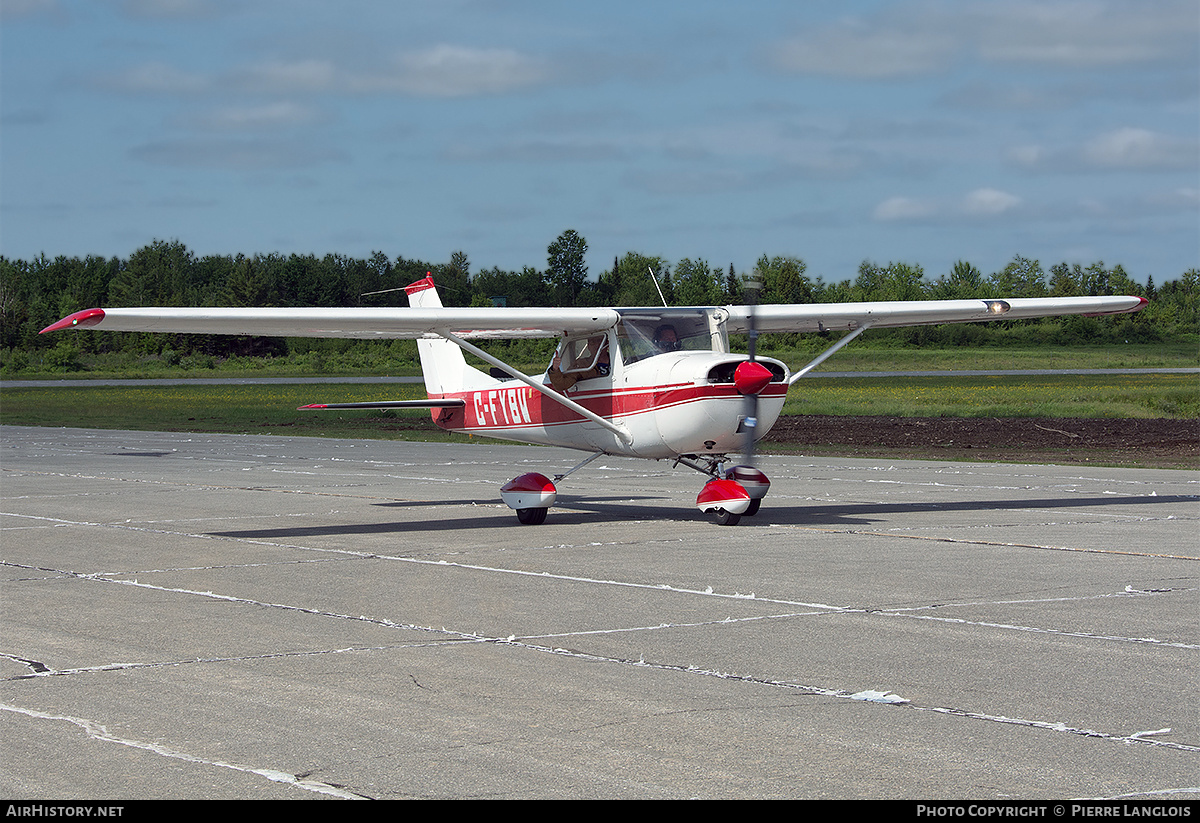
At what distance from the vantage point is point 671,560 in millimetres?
12367

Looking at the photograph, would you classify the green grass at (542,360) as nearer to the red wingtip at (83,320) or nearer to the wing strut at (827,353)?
the wing strut at (827,353)

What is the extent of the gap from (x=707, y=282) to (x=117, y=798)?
99.5 metres

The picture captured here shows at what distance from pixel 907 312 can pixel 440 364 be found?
6.88m

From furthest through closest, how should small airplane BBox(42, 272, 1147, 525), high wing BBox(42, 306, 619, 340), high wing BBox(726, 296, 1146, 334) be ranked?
high wing BBox(726, 296, 1146, 334), small airplane BBox(42, 272, 1147, 525), high wing BBox(42, 306, 619, 340)

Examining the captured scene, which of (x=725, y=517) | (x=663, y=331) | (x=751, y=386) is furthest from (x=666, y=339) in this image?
(x=725, y=517)

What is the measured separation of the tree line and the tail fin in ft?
186

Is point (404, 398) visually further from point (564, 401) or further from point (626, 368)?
point (626, 368)

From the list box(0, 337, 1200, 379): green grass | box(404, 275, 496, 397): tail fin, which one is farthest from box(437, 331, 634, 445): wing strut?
box(0, 337, 1200, 379): green grass

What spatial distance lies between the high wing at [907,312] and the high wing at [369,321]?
2.28m

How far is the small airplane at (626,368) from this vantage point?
14781 millimetres

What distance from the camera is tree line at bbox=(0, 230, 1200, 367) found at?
3615 inches

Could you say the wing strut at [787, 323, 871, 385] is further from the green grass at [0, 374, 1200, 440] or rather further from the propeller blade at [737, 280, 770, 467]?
the green grass at [0, 374, 1200, 440]

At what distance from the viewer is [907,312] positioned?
59.1ft

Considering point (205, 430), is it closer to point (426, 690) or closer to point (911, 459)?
point (911, 459)
